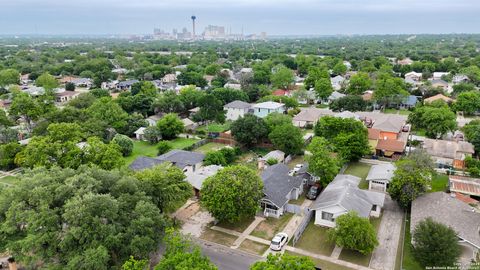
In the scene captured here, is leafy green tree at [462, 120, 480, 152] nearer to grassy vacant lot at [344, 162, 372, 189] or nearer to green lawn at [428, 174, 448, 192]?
green lawn at [428, 174, 448, 192]

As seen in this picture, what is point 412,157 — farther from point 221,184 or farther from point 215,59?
point 215,59

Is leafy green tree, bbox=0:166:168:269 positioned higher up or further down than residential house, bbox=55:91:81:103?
higher up

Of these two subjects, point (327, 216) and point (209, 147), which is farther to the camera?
point (209, 147)

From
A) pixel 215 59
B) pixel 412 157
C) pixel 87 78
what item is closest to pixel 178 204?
pixel 412 157

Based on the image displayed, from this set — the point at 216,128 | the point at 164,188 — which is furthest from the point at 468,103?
the point at 164,188

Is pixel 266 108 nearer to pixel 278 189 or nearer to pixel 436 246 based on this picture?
pixel 278 189

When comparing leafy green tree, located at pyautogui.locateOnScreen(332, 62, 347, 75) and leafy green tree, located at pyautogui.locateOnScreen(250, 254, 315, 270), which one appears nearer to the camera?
leafy green tree, located at pyautogui.locateOnScreen(250, 254, 315, 270)

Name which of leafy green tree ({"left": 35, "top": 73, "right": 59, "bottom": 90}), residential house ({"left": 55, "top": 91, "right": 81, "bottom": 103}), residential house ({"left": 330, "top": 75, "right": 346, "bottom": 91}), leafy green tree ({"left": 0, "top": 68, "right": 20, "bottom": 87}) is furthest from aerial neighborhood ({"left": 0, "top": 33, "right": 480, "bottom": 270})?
leafy green tree ({"left": 0, "top": 68, "right": 20, "bottom": 87})
